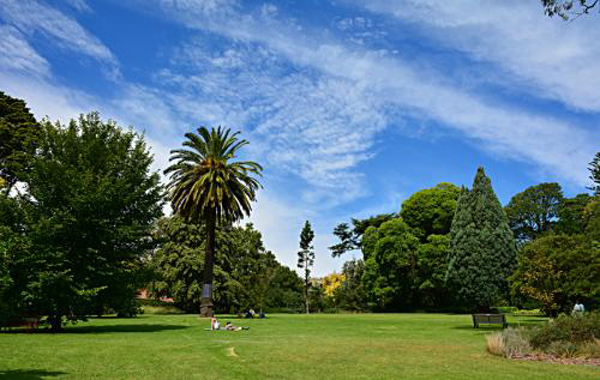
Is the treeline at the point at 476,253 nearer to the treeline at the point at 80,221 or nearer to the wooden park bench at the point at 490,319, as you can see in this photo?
the wooden park bench at the point at 490,319

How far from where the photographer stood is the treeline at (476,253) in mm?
21516

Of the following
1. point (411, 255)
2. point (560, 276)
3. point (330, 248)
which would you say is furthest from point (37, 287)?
point (330, 248)

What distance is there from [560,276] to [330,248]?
59.5 metres

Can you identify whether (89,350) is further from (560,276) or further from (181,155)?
(181,155)

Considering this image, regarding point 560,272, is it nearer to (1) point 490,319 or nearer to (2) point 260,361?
(1) point 490,319

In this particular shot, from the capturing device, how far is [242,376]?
35.2ft

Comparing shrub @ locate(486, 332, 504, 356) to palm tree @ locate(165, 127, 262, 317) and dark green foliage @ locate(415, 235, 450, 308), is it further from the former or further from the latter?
dark green foliage @ locate(415, 235, 450, 308)

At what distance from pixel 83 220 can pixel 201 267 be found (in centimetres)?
3236

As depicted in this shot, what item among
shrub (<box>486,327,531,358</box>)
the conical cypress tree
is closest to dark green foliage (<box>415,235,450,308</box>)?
the conical cypress tree

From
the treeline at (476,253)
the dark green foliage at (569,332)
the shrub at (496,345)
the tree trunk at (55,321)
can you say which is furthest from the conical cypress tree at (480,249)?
the tree trunk at (55,321)

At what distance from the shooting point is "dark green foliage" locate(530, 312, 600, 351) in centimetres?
1445

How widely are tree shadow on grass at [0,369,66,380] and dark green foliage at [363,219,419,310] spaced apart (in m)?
49.5

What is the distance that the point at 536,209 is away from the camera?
6888cm

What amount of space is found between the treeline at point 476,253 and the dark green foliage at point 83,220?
19.7 m
